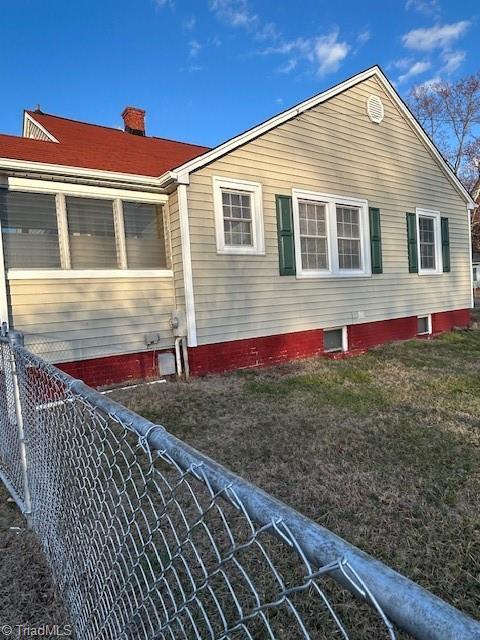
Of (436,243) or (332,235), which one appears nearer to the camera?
(332,235)

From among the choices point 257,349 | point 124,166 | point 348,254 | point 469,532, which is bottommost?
point 469,532

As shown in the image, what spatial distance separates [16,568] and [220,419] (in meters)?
2.78

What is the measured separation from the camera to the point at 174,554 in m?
1.32

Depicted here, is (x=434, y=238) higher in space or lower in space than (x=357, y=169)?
lower

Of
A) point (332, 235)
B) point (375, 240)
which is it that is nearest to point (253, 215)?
point (332, 235)

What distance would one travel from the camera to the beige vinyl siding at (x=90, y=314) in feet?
18.7

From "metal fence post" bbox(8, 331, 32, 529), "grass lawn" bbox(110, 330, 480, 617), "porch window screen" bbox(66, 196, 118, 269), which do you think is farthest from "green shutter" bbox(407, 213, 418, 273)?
"metal fence post" bbox(8, 331, 32, 529)

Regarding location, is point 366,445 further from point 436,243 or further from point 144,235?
point 436,243

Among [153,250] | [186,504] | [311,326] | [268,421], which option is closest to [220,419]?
[268,421]

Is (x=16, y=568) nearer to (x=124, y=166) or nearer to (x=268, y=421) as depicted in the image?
(x=268, y=421)

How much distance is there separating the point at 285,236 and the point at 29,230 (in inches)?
166

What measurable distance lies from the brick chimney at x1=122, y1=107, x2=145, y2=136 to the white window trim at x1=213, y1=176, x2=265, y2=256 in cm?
551

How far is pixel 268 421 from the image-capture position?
187 inches

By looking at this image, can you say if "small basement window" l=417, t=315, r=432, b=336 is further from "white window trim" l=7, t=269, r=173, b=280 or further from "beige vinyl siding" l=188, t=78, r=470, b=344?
"white window trim" l=7, t=269, r=173, b=280
